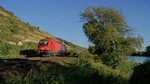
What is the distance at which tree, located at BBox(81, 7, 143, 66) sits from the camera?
242 ft

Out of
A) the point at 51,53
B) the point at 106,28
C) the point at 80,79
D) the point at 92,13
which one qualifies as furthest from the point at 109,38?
the point at 80,79

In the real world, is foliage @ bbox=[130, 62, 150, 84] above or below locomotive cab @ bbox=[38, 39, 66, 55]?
below

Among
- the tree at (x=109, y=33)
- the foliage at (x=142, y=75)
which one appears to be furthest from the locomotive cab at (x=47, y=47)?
the foliage at (x=142, y=75)

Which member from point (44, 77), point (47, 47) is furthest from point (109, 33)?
point (44, 77)

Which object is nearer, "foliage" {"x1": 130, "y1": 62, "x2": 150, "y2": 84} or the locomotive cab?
"foliage" {"x1": 130, "y1": 62, "x2": 150, "y2": 84}

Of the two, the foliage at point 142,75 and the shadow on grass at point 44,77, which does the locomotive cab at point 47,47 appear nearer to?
the shadow on grass at point 44,77

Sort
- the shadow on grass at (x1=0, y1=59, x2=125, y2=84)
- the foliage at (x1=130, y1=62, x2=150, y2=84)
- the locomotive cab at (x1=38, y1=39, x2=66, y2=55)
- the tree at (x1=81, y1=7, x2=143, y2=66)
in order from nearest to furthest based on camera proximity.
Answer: the foliage at (x1=130, y1=62, x2=150, y2=84) → the shadow on grass at (x1=0, y1=59, x2=125, y2=84) → the locomotive cab at (x1=38, y1=39, x2=66, y2=55) → the tree at (x1=81, y1=7, x2=143, y2=66)

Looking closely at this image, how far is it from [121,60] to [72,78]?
48950 mm

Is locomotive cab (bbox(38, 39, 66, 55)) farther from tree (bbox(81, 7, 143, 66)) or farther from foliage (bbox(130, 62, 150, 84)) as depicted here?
foliage (bbox(130, 62, 150, 84))

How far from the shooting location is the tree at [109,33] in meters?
73.9

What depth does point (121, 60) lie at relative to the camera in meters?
71.3

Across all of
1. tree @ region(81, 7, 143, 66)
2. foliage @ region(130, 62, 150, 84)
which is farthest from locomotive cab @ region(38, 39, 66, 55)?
foliage @ region(130, 62, 150, 84)

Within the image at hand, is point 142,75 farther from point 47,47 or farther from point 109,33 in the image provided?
point 109,33

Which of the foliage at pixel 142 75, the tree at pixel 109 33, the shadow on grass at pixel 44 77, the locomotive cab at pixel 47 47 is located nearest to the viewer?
the foliage at pixel 142 75
